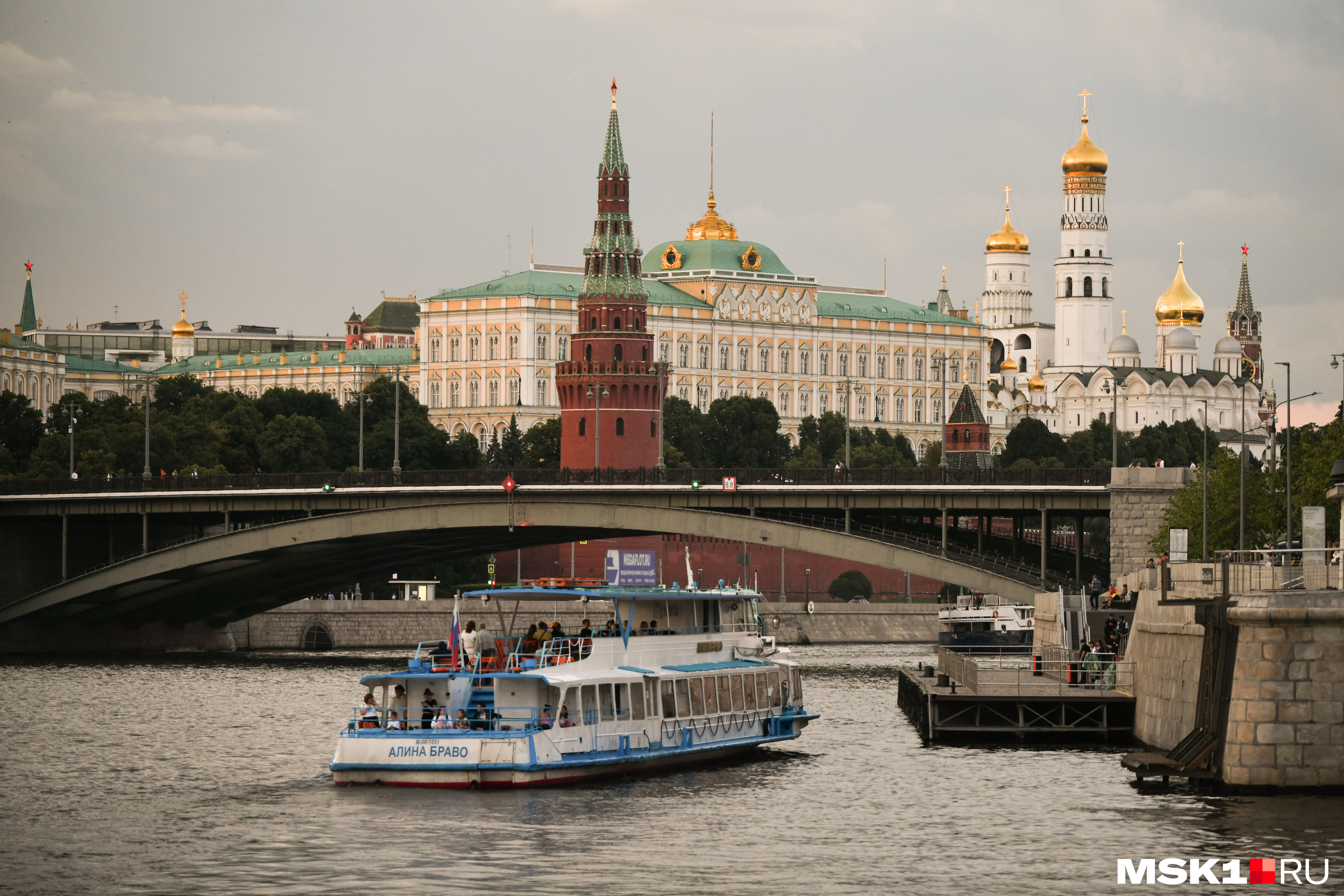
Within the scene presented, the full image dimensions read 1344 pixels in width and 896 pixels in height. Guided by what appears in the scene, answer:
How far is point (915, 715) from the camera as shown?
59.4 m

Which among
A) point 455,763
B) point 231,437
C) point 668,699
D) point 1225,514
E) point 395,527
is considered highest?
point 231,437

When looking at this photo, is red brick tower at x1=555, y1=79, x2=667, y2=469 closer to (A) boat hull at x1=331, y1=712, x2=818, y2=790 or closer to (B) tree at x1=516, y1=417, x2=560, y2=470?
(B) tree at x1=516, y1=417, x2=560, y2=470

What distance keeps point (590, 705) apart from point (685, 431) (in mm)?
125701

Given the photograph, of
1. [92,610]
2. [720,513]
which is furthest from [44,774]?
[92,610]

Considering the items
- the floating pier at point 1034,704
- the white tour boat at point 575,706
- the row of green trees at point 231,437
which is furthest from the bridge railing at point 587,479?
the white tour boat at point 575,706

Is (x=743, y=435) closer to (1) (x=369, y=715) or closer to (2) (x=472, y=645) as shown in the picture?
(2) (x=472, y=645)

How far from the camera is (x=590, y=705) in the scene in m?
46.0

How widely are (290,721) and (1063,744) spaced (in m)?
20.5

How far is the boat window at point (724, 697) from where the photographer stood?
167 feet

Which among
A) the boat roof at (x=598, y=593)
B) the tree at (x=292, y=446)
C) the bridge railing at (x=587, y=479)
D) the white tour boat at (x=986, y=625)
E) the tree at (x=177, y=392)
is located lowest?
the white tour boat at (x=986, y=625)

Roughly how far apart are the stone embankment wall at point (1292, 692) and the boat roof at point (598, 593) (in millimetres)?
13686

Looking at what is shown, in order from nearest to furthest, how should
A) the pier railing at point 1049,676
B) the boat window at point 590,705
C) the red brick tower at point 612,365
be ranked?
the boat window at point 590,705 → the pier railing at point 1049,676 → the red brick tower at point 612,365

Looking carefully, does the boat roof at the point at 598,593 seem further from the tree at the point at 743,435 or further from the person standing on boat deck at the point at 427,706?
the tree at the point at 743,435

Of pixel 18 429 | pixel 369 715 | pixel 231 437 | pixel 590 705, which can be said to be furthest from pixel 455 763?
pixel 231 437
